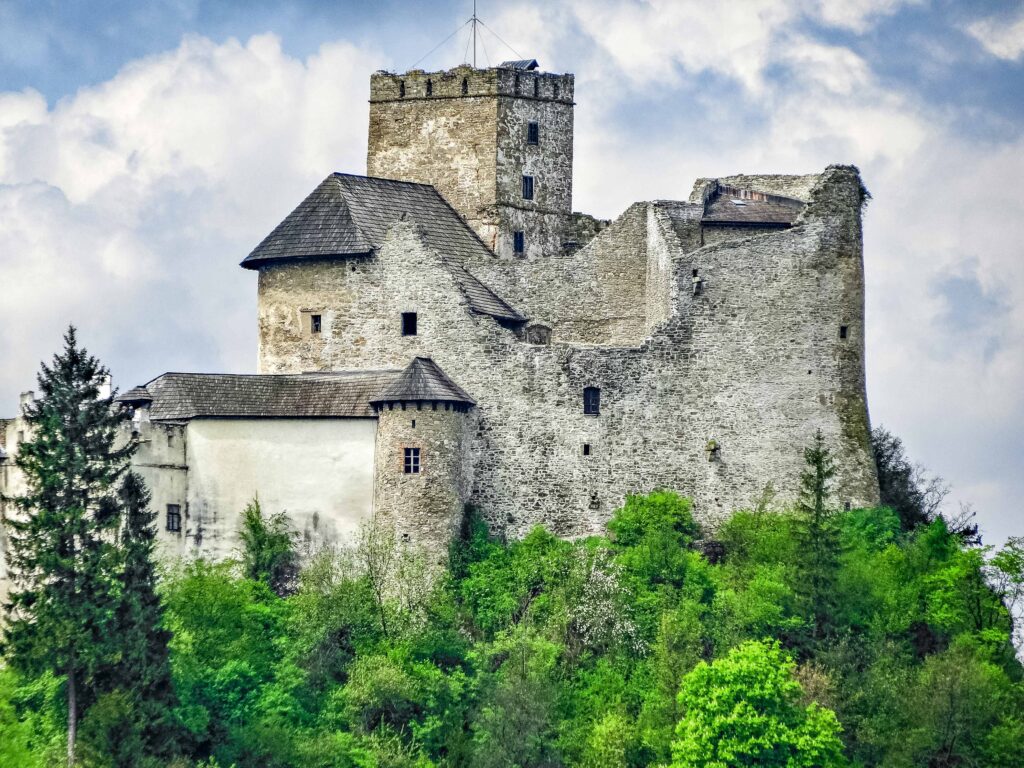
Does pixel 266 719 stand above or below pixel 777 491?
below

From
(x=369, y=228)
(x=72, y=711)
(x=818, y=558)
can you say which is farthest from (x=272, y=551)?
(x=818, y=558)

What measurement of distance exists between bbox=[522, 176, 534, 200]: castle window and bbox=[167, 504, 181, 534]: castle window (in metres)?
16.9

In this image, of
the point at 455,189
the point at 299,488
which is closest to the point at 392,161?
the point at 455,189

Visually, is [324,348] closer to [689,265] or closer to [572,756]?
[689,265]

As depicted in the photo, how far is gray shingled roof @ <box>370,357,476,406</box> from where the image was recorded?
208 ft

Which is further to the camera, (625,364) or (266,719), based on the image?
(625,364)

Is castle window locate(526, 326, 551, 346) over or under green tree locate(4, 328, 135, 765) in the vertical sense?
over

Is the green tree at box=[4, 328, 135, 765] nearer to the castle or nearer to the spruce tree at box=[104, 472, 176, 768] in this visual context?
the spruce tree at box=[104, 472, 176, 768]

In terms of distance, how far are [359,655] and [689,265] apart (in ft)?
46.0

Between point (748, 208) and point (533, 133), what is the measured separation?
26.5 ft

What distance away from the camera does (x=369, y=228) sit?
69188mm

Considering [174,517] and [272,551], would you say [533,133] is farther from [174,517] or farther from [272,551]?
[174,517]

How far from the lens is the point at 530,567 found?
209ft

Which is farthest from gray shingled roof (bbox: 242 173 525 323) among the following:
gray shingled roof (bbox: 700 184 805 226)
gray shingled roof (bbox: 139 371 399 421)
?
gray shingled roof (bbox: 700 184 805 226)
